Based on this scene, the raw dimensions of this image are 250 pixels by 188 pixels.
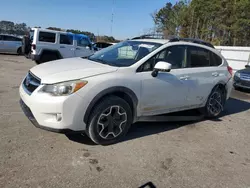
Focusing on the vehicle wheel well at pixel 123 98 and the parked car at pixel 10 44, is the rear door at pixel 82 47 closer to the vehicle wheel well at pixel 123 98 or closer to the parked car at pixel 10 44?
the parked car at pixel 10 44

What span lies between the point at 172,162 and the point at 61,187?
156 cm

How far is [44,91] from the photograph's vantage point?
3.20 metres

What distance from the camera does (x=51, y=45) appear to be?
1220 centimetres

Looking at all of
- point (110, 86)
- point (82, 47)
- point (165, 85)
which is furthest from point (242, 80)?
point (82, 47)

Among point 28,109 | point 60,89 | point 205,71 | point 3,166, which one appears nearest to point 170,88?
point 205,71

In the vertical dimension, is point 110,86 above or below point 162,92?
above

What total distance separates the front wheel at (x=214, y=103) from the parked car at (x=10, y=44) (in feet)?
54.3

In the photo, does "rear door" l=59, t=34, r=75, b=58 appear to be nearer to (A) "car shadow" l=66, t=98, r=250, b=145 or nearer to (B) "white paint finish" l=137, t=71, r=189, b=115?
(A) "car shadow" l=66, t=98, r=250, b=145

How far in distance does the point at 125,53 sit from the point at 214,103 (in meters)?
2.44

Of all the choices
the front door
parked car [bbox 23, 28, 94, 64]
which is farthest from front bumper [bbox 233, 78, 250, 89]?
parked car [bbox 23, 28, 94, 64]

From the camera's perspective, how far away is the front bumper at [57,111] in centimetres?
312

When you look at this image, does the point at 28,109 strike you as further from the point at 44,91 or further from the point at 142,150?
the point at 142,150

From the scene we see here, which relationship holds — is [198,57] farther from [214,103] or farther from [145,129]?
[145,129]

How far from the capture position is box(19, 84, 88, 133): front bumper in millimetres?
3117
